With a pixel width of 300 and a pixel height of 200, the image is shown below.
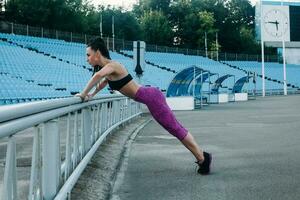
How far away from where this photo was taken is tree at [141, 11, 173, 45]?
73.8m

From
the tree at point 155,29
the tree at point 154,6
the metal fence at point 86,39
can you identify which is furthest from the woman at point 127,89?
the tree at point 154,6

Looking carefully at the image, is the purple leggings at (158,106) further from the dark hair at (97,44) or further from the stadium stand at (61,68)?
the stadium stand at (61,68)

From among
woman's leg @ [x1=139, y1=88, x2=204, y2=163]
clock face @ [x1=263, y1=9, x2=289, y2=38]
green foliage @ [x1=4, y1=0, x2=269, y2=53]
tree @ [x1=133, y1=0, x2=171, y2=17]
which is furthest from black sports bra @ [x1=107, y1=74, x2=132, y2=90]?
tree @ [x1=133, y1=0, x2=171, y2=17]

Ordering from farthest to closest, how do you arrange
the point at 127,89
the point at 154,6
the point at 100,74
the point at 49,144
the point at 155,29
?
the point at 154,6 → the point at 155,29 → the point at 127,89 → the point at 100,74 → the point at 49,144

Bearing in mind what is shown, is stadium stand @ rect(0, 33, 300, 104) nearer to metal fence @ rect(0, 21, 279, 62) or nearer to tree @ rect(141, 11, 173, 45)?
metal fence @ rect(0, 21, 279, 62)

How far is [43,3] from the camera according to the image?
55750mm

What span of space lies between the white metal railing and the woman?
1.32ft

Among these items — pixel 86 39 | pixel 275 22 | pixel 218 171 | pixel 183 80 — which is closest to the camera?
pixel 218 171

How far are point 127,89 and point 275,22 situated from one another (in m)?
65.6

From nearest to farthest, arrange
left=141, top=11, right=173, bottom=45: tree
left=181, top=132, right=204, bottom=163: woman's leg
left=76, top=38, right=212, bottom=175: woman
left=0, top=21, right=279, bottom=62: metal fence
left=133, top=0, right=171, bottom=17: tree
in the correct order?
left=76, top=38, right=212, bottom=175: woman
left=181, top=132, right=204, bottom=163: woman's leg
left=0, top=21, right=279, bottom=62: metal fence
left=141, top=11, right=173, bottom=45: tree
left=133, top=0, right=171, bottom=17: tree

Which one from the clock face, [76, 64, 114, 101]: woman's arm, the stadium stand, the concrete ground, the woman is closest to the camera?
the concrete ground

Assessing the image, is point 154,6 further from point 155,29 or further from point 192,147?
point 192,147

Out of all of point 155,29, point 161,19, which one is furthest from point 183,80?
point 161,19

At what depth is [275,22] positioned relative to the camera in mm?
67250
